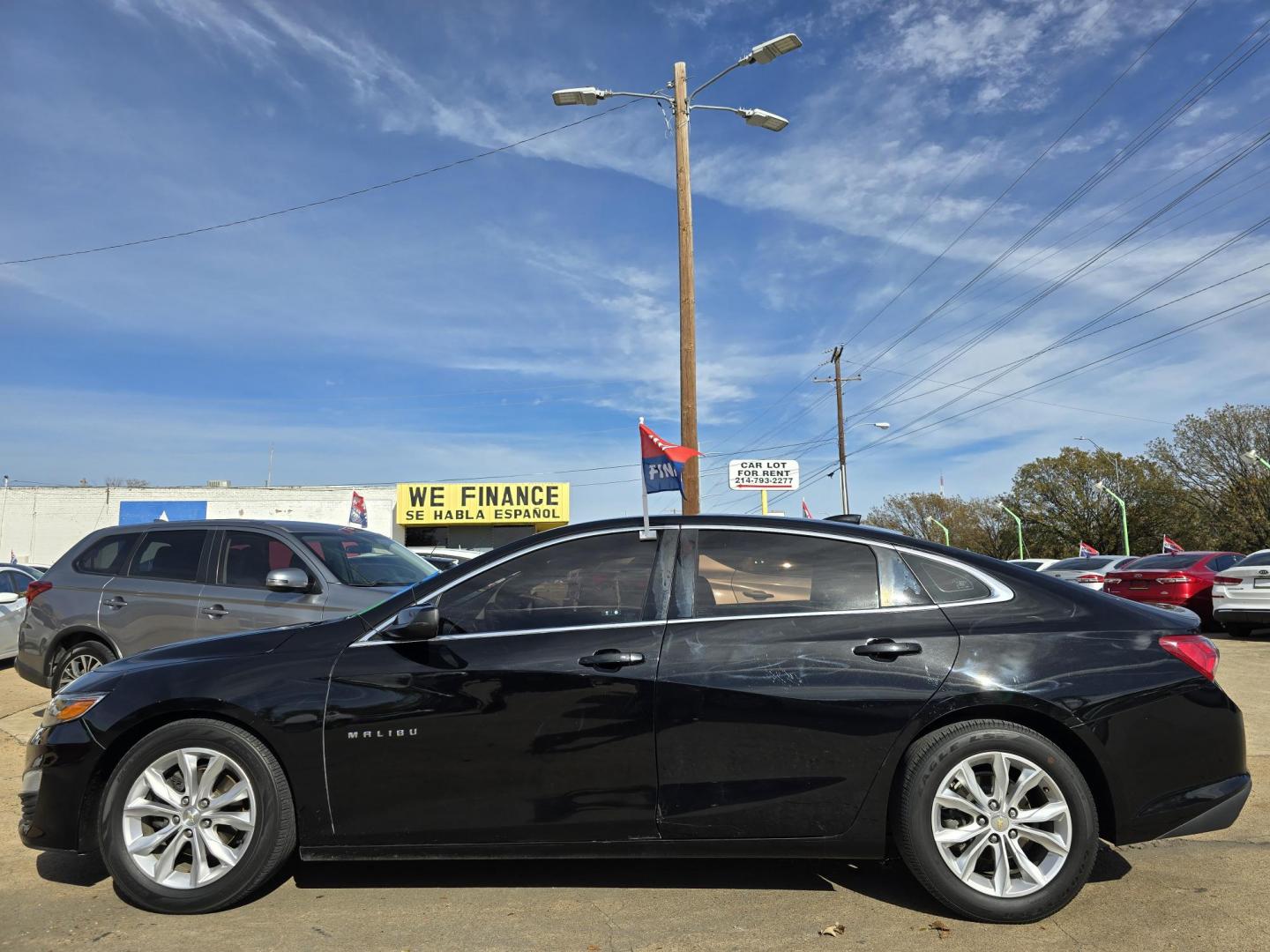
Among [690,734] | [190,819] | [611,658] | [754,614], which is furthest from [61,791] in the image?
[754,614]

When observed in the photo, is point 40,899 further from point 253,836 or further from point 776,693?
point 776,693

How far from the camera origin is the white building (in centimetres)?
3966

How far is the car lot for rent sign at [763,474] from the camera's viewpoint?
64.5ft

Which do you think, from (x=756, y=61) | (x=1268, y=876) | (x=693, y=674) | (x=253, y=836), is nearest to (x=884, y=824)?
(x=693, y=674)

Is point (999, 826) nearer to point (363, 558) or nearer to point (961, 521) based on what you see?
point (363, 558)

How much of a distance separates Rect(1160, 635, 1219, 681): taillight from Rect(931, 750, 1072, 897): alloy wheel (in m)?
0.71

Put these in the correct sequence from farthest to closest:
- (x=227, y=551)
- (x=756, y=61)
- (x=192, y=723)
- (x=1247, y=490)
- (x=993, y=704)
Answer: (x=1247, y=490)
(x=756, y=61)
(x=227, y=551)
(x=192, y=723)
(x=993, y=704)

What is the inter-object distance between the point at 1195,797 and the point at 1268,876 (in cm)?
76

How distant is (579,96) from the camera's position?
1259 centimetres

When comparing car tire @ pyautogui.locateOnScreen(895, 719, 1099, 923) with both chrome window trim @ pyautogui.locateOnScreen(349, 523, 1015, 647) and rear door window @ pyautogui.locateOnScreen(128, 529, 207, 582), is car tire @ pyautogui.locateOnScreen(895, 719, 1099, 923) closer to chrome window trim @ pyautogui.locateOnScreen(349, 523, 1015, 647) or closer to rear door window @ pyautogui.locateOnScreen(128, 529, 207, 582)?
chrome window trim @ pyautogui.locateOnScreen(349, 523, 1015, 647)

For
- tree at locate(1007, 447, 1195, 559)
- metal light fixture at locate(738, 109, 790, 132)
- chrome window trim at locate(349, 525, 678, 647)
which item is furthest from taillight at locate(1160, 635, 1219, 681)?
tree at locate(1007, 447, 1195, 559)

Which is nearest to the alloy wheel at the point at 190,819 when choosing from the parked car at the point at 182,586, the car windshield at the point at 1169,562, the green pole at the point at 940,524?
the parked car at the point at 182,586

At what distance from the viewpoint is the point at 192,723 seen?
360 centimetres

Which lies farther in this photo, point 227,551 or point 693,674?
point 227,551
